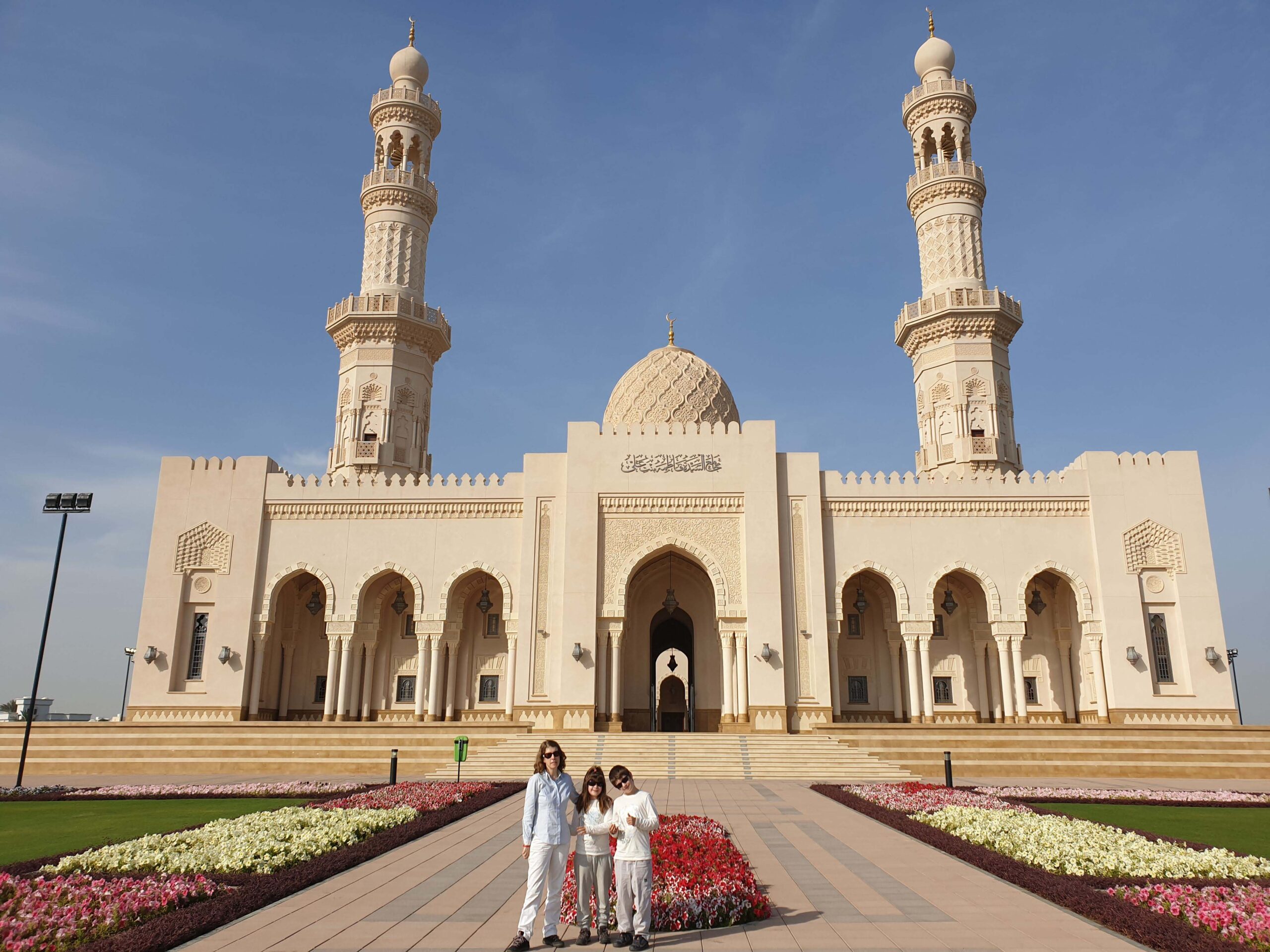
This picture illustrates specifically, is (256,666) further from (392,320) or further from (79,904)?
(79,904)

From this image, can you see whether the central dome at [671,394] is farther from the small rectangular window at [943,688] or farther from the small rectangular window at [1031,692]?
the small rectangular window at [1031,692]

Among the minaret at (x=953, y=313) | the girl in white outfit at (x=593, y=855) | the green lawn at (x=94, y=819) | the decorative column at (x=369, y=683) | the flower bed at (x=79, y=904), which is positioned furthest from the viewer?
the minaret at (x=953, y=313)

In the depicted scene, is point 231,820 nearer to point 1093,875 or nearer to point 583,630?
point 1093,875

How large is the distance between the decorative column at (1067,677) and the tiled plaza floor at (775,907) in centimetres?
1561

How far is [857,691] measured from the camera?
2291cm

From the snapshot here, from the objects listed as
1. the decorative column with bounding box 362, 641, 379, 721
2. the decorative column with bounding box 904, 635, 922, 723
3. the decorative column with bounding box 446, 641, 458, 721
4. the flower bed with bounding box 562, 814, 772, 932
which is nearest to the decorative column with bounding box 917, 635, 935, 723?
the decorative column with bounding box 904, 635, 922, 723

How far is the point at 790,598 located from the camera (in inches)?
836

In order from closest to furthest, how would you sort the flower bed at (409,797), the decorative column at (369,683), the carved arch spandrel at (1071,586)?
the flower bed at (409,797) → the carved arch spandrel at (1071,586) → the decorative column at (369,683)

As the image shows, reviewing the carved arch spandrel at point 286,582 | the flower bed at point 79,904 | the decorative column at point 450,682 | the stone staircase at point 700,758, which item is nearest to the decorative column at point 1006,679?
the stone staircase at point 700,758

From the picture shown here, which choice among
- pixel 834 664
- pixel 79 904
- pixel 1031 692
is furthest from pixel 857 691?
pixel 79 904

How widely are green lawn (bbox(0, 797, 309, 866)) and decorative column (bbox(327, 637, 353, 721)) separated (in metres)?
9.37

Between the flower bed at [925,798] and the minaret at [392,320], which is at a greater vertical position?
the minaret at [392,320]

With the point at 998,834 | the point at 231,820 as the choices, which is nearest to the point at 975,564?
the point at 998,834

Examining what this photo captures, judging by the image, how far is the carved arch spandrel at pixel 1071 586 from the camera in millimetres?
21438
